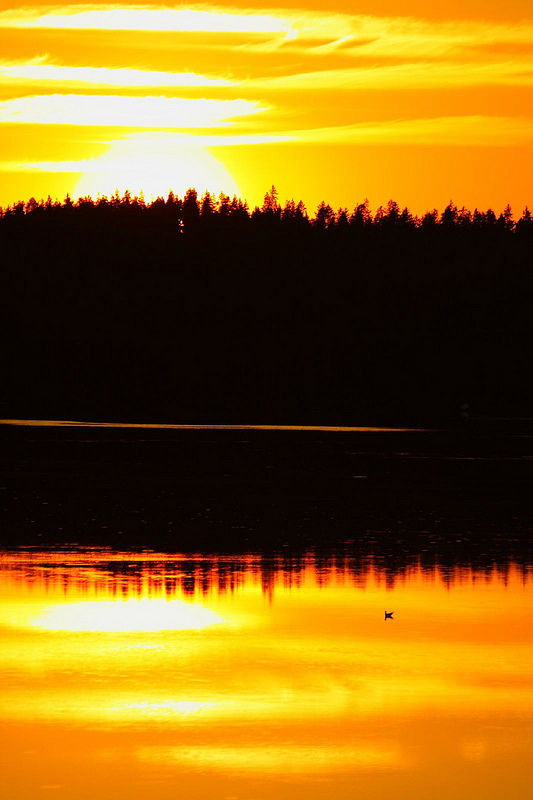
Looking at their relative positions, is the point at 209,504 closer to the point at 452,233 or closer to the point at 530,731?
the point at 530,731

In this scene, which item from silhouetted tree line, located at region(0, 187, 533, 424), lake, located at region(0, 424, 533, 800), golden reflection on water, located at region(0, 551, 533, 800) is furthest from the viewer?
silhouetted tree line, located at region(0, 187, 533, 424)

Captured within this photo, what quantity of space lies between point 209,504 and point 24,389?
373 feet

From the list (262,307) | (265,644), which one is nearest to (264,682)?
(265,644)

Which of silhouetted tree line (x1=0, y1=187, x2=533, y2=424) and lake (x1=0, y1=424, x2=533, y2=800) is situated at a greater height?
silhouetted tree line (x1=0, y1=187, x2=533, y2=424)

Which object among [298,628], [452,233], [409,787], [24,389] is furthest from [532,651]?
[452,233]

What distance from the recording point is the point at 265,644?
1557cm

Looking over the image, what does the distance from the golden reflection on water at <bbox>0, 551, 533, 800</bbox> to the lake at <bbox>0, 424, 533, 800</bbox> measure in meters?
0.03

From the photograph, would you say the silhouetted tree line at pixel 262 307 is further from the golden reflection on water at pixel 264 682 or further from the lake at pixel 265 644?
the golden reflection on water at pixel 264 682

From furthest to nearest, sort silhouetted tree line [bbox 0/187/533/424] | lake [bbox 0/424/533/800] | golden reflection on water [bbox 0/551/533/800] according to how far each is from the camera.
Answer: silhouetted tree line [bbox 0/187/533/424], lake [bbox 0/424/533/800], golden reflection on water [bbox 0/551/533/800]

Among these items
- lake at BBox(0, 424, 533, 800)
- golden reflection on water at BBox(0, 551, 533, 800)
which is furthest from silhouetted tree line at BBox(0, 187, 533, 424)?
golden reflection on water at BBox(0, 551, 533, 800)

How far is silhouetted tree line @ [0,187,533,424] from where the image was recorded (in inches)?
5664

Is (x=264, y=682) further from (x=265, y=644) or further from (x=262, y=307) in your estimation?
(x=262, y=307)

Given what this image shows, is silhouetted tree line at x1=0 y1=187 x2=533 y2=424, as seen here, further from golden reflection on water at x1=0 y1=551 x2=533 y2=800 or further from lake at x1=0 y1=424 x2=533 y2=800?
golden reflection on water at x1=0 y1=551 x2=533 y2=800

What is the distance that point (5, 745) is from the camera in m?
11.5
